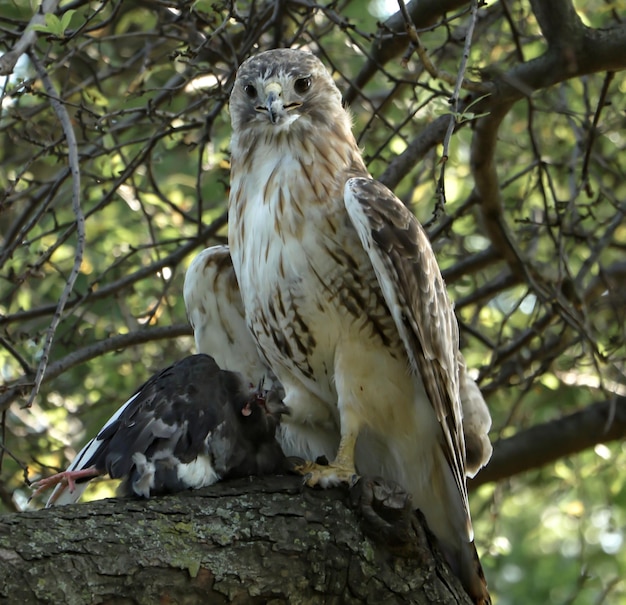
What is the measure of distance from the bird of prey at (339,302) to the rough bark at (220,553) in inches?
10.0

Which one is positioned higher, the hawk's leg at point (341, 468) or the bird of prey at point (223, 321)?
the bird of prey at point (223, 321)

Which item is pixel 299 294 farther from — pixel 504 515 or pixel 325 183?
pixel 504 515

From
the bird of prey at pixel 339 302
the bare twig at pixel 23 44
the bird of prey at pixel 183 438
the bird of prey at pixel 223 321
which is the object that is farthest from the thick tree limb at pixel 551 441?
the bare twig at pixel 23 44

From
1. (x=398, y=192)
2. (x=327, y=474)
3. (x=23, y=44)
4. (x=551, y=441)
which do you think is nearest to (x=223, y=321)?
(x=327, y=474)

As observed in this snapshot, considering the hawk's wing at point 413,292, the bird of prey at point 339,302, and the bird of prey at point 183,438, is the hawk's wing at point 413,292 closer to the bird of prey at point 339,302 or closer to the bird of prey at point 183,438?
the bird of prey at point 339,302

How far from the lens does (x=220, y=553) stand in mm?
2906

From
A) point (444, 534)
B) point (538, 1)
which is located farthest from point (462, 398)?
point (538, 1)

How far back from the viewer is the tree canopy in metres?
3.95

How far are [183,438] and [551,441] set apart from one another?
2.30 m

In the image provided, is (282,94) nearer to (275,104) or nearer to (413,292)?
(275,104)

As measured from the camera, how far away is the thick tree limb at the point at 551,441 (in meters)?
5.04

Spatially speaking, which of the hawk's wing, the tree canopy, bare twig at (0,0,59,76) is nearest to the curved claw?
the hawk's wing

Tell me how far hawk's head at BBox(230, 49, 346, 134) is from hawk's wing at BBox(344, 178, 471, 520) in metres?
0.43

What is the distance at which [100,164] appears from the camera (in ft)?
15.3
